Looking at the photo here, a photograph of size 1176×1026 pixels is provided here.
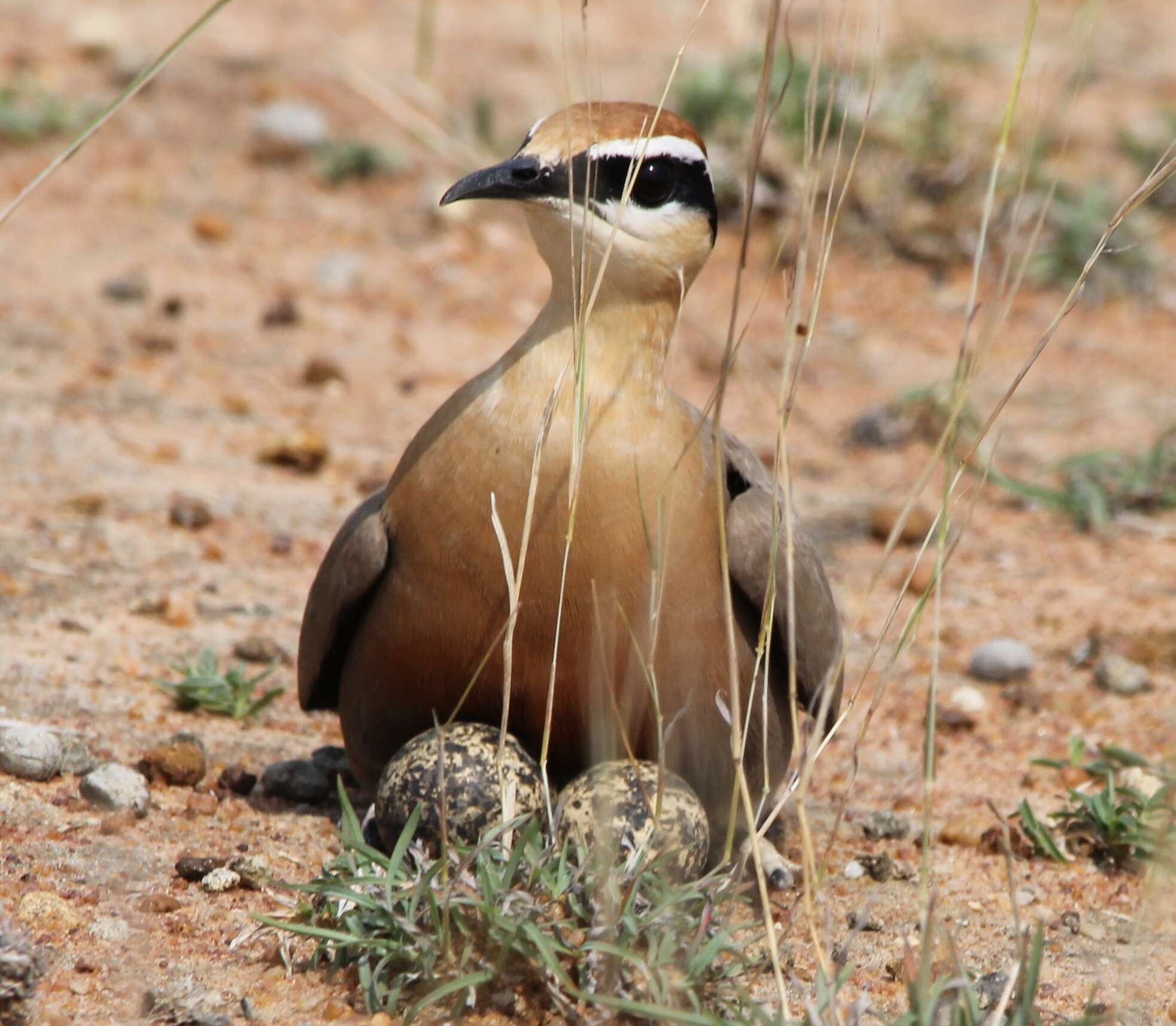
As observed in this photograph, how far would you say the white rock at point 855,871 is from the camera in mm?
4086

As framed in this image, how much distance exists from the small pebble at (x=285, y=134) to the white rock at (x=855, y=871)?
6736 mm

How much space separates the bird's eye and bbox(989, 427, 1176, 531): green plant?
121 inches

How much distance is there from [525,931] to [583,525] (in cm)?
101

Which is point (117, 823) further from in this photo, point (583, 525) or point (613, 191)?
point (613, 191)

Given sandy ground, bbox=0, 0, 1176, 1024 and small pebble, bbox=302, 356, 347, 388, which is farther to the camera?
small pebble, bbox=302, 356, 347, 388

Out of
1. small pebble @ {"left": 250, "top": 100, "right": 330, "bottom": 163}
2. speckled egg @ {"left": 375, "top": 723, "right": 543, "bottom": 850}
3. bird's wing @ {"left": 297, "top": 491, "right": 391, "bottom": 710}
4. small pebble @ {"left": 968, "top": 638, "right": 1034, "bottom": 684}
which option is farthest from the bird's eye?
small pebble @ {"left": 250, "top": 100, "right": 330, "bottom": 163}

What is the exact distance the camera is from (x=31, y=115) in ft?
30.3

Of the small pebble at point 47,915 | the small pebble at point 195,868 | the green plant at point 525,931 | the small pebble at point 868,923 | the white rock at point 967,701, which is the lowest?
the white rock at point 967,701

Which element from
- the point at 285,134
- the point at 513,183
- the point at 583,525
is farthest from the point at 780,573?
the point at 285,134

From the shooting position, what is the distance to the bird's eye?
386 cm

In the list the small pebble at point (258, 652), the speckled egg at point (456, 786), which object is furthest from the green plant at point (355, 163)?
the speckled egg at point (456, 786)

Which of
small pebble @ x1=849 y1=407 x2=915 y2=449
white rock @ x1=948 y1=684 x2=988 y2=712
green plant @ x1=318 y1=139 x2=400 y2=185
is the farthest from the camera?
green plant @ x1=318 y1=139 x2=400 y2=185

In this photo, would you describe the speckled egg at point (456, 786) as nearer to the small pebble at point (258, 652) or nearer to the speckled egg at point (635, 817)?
the speckled egg at point (635, 817)

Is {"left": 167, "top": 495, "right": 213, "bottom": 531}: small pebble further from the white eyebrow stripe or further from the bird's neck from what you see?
the white eyebrow stripe
